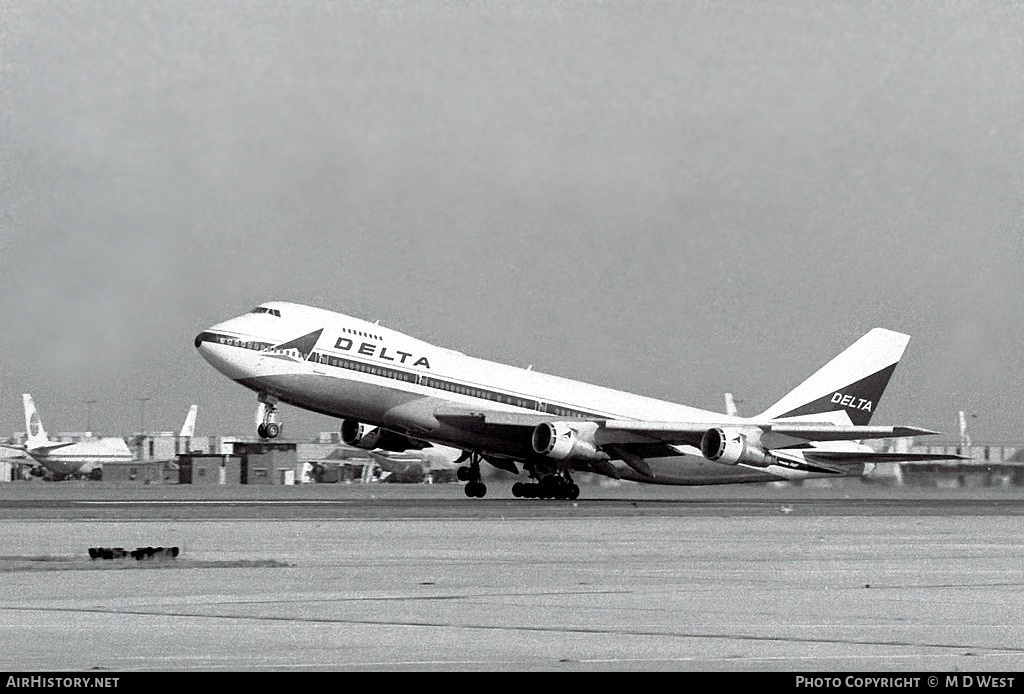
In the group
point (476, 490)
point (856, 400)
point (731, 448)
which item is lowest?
point (476, 490)

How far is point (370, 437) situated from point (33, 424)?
9597cm

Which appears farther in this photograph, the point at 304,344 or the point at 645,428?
the point at 645,428

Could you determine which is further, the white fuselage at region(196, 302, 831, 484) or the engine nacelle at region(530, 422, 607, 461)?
Answer: the engine nacelle at region(530, 422, 607, 461)

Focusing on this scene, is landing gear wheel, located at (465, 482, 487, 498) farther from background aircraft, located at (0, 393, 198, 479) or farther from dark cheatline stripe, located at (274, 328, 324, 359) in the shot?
background aircraft, located at (0, 393, 198, 479)

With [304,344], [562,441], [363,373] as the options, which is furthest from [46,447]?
[562,441]

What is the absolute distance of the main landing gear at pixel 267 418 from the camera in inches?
2266

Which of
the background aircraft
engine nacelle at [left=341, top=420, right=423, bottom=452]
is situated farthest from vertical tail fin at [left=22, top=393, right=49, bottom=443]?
engine nacelle at [left=341, top=420, right=423, bottom=452]

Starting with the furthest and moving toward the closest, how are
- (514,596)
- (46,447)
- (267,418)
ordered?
1. (46,447)
2. (267,418)
3. (514,596)

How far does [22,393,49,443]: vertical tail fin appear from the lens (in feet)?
492

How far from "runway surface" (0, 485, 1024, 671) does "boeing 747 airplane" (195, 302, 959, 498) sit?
64.2 ft

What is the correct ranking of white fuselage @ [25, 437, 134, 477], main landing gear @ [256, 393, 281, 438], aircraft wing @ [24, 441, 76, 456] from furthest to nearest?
aircraft wing @ [24, 441, 76, 456], white fuselage @ [25, 437, 134, 477], main landing gear @ [256, 393, 281, 438]

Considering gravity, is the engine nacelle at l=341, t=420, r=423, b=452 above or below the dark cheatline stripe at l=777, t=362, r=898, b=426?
below

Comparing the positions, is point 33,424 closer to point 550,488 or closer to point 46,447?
point 46,447

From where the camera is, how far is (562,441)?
60.6m
